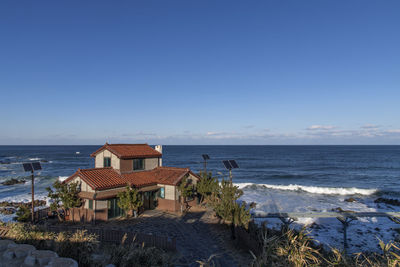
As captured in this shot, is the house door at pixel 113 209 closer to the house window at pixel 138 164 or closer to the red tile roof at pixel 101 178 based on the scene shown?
the red tile roof at pixel 101 178

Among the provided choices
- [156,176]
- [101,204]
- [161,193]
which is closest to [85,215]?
[101,204]

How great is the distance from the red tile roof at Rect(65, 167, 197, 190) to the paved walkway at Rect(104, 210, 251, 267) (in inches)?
120

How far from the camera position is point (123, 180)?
2303cm

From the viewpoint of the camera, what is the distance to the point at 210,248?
16031 mm

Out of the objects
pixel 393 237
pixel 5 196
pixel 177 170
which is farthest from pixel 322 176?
pixel 5 196

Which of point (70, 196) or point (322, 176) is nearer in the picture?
point (70, 196)

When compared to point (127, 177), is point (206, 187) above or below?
below

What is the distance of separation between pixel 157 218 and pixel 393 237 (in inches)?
846

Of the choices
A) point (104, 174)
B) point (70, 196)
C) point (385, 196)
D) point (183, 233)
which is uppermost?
point (104, 174)

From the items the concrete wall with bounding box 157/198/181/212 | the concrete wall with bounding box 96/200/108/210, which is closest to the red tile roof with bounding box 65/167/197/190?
the concrete wall with bounding box 96/200/108/210

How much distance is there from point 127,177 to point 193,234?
9.07 m

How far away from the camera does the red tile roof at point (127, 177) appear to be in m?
21.3

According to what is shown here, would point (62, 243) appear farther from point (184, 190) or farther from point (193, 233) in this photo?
point (184, 190)

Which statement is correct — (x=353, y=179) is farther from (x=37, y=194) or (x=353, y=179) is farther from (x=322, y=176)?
(x=37, y=194)
